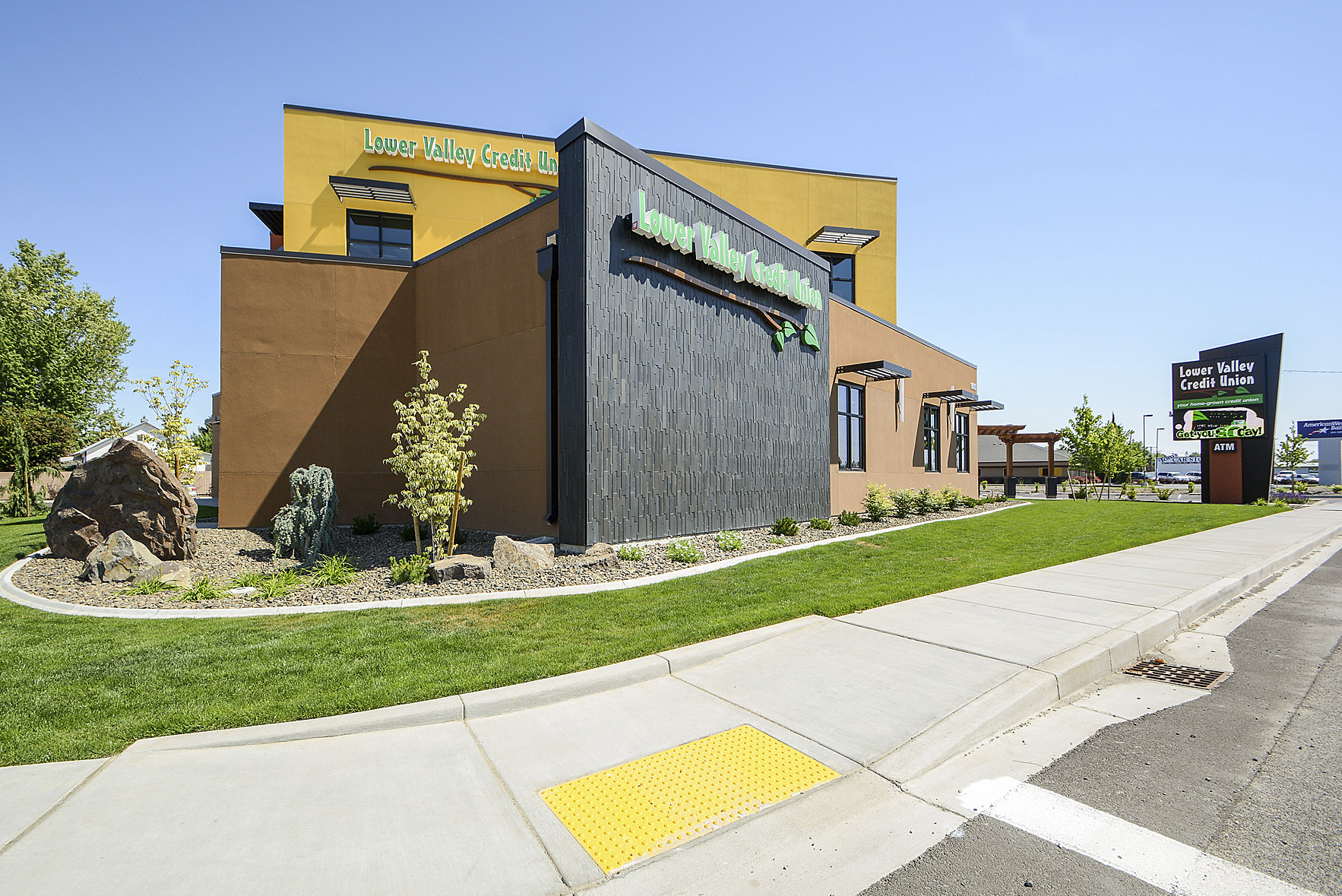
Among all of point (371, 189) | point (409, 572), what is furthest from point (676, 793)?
point (371, 189)

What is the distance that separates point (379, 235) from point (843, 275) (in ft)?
61.1

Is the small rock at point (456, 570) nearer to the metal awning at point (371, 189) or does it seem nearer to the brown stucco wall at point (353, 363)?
the brown stucco wall at point (353, 363)

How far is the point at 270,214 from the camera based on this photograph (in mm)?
24562

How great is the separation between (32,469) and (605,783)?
34355mm

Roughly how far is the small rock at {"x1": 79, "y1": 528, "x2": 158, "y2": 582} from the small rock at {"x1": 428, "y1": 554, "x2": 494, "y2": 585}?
4.72 m

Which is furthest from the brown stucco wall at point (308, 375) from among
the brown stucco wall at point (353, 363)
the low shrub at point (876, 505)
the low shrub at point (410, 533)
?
the low shrub at point (876, 505)

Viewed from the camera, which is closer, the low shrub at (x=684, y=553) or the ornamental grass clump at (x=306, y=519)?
the low shrub at (x=684, y=553)

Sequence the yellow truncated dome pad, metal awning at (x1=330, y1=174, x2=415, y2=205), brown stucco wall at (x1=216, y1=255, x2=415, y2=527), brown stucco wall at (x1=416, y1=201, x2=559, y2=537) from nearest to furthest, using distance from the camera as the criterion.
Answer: the yellow truncated dome pad → brown stucco wall at (x1=416, y1=201, x2=559, y2=537) → brown stucco wall at (x1=216, y1=255, x2=415, y2=527) → metal awning at (x1=330, y1=174, x2=415, y2=205)

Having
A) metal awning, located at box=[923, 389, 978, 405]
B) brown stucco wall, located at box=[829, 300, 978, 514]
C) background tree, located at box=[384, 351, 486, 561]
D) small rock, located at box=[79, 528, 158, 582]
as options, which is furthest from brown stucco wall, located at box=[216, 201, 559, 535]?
metal awning, located at box=[923, 389, 978, 405]

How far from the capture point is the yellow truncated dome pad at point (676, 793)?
309 cm

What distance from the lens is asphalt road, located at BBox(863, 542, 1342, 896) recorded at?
284cm

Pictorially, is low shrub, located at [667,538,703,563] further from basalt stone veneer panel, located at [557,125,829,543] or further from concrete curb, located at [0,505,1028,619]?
basalt stone veneer panel, located at [557,125,829,543]

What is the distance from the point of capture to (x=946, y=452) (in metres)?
26.1

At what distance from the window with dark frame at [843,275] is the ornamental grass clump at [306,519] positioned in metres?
21.9
